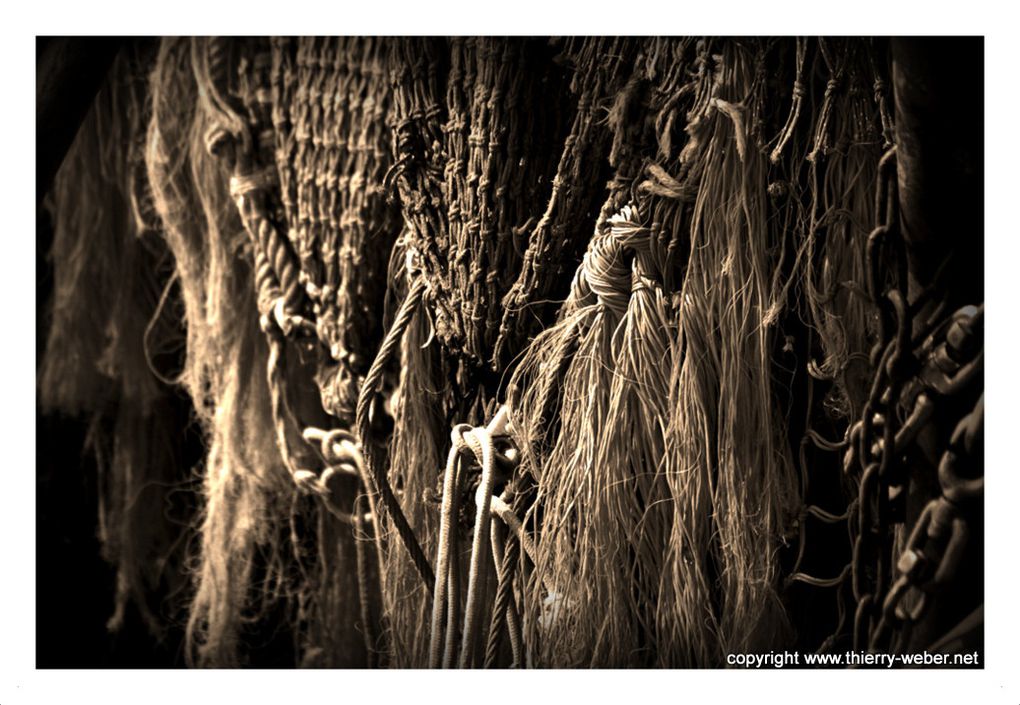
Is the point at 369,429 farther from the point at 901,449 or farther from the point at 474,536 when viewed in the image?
the point at 901,449

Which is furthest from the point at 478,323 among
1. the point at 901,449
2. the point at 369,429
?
the point at 901,449

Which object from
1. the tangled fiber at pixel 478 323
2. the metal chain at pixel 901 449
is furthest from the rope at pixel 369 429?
the metal chain at pixel 901 449

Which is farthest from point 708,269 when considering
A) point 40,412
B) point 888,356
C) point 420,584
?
point 40,412

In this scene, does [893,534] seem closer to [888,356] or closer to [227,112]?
[888,356]

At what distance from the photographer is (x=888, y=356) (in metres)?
0.76

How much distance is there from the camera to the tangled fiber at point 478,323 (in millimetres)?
767

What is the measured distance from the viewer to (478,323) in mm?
826

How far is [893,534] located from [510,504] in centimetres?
30

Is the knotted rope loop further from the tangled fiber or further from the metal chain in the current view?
the metal chain

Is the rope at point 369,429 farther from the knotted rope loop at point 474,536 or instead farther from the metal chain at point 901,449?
the metal chain at point 901,449

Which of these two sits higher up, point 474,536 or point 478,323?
point 478,323

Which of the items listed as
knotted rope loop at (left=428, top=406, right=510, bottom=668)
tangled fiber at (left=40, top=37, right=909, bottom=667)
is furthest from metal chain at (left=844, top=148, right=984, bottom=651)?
knotted rope loop at (left=428, top=406, right=510, bottom=668)

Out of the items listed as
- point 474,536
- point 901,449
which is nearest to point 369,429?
point 474,536

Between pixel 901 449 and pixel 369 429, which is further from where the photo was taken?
pixel 369 429
